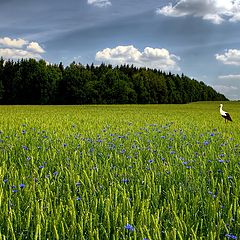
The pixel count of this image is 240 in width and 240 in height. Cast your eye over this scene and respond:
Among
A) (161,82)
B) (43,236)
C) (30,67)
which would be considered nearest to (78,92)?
(30,67)

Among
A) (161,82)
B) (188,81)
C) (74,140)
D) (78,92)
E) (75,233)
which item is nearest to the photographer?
(75,233)

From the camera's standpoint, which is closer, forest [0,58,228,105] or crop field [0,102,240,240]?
crop field [0,102,240,240]

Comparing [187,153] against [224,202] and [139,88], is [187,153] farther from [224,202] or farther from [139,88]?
[139,88]

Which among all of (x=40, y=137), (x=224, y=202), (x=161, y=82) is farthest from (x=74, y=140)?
(x=161, y=82)

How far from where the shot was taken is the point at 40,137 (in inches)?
316

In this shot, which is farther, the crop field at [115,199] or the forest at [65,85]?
the forest at [65,85]

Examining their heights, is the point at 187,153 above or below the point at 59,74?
below

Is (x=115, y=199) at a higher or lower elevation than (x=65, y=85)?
lower

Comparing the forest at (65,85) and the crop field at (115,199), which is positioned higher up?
the forest at (65,85)

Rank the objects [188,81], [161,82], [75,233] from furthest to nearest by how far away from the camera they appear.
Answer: [188,81], [161,82], [75,233]

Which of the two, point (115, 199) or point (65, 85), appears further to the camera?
point (65, 85)

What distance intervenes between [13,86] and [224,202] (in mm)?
87263

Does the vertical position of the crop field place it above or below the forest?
below

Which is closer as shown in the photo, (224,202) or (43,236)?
(43,236)
